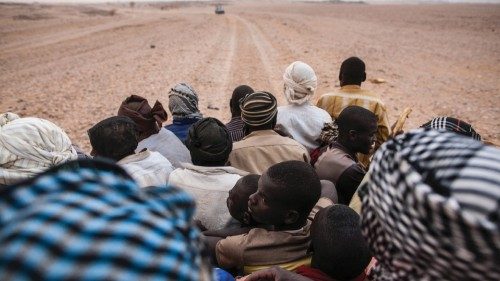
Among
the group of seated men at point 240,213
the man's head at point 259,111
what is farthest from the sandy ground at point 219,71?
the group of seated men at point 240,213

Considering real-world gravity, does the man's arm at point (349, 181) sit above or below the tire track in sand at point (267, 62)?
above

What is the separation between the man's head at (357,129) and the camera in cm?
298

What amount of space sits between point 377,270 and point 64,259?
1057mm

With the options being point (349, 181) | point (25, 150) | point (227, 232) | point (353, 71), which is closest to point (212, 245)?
point (227, 232)

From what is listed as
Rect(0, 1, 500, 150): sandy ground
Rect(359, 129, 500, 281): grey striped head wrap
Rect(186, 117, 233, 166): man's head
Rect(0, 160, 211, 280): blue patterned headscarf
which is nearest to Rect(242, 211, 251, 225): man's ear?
Rect(186, 117, 233, 166): man's head

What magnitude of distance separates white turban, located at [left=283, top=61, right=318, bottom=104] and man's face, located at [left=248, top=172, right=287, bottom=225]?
77.7 inches

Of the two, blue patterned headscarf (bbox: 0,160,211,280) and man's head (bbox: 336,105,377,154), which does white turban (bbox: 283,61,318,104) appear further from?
blue patterned headscarf (bbox: 0,160,211,280)

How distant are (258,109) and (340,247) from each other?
5.46 feet

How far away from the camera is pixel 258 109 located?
3207 millimetres

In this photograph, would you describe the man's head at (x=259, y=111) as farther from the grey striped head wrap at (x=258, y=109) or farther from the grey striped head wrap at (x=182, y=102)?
the grey striped head wrap at (x=182, y=102)

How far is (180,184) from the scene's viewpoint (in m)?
2.61

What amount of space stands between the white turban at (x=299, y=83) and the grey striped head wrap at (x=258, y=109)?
2.18ft

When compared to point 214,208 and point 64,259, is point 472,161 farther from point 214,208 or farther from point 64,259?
point 214,208

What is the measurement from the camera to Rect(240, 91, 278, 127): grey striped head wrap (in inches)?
127
